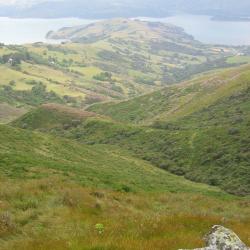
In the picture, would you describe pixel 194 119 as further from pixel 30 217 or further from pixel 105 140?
pixel 30 217

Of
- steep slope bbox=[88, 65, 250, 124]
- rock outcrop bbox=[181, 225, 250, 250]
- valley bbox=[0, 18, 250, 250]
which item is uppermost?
rock outcrop bbox=[181, 225, 250, 250]

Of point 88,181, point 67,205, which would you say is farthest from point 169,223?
point 88,181

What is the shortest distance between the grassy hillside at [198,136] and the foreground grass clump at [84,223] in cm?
3753

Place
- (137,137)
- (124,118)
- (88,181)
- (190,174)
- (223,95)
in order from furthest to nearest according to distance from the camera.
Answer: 1. (124,118)
2. (223,95)
3. (137,137)
4. (190,174)
5. (88,181)

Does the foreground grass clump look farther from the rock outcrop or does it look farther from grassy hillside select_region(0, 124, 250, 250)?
the rock outcrop

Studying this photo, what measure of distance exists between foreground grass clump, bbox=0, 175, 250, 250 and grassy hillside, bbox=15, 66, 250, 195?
3753cm

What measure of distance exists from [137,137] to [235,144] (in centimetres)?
2827

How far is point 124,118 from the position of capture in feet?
565

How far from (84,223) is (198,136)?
66.6m

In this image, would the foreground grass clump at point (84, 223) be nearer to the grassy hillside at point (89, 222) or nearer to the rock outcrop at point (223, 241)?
the grassy hillside at point (89, 222)

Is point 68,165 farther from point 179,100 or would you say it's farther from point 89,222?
point 179,100

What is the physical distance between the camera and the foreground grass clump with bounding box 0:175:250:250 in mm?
11852

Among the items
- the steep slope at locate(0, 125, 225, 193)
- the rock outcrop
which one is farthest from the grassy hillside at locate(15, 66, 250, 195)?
the rock outcrop

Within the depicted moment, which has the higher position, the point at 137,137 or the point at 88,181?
the point at 88,181
